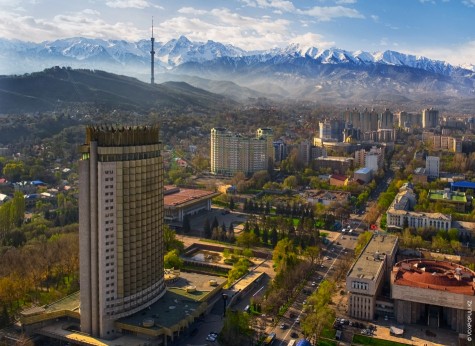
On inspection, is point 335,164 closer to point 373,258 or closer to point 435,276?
point 373,258

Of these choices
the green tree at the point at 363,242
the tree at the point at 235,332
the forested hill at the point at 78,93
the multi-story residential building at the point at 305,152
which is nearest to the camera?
the tree at the point at 235,332

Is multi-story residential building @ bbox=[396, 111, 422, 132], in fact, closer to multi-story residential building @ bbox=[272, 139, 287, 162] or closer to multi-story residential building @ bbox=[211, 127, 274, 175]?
multi-story residential building @ bbox=[272, 139, 287, 162]

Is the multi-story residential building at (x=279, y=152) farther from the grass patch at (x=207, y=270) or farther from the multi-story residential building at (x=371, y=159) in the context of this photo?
the grass patch at (x=207, y=270)

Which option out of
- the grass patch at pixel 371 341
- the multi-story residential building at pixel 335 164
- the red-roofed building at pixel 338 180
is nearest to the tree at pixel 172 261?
the grass patch at pixel 371 341

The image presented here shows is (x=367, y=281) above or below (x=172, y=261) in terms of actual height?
above

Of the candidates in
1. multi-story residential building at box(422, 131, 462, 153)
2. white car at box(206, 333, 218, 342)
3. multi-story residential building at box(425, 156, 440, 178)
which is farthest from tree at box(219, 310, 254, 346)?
multi-story residential building at box(422, 131, 462, 153)

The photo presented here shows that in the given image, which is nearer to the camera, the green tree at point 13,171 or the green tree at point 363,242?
the green tree at point 363,242

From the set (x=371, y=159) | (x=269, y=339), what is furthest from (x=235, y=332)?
(x=371, y=159)
